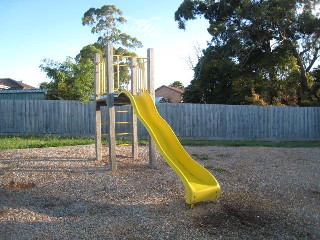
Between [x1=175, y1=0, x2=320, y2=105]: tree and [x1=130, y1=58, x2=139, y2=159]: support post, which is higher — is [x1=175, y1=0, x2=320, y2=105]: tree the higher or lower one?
the higher one

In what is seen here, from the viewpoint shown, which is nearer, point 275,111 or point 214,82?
point 275,111

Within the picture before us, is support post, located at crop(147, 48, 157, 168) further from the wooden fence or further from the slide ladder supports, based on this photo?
the wooden fence

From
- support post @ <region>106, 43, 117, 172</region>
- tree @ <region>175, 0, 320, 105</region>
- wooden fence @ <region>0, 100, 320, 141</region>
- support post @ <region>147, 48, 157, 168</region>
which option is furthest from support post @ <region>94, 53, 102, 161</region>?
tree @ <region>175, 0, 320, 105</region>

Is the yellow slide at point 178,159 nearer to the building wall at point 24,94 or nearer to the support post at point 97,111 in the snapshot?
the support post at point 97,111

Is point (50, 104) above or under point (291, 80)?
under

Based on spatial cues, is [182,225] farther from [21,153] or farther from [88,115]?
[88,115]

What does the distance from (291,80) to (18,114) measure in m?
15.4

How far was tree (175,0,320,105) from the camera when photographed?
19.9 m

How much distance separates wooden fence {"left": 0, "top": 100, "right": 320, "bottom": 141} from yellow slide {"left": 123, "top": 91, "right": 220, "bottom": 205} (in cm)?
859

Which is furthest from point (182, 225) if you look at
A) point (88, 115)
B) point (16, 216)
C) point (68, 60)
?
point (68, 60)

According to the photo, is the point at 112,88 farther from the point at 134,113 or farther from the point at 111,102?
the point at 134,113

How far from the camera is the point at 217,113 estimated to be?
1730 cm

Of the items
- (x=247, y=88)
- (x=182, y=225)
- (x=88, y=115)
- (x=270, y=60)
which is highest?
(x=270, y=60)

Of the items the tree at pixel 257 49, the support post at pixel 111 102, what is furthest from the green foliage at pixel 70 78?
the support post at pixel 111 102
